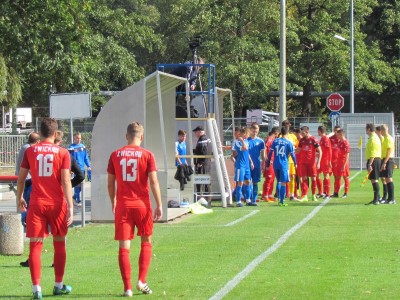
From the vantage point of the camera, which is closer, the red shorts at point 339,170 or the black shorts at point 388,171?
the black shorts at point 388,171

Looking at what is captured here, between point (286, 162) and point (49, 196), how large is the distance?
47.3 feet

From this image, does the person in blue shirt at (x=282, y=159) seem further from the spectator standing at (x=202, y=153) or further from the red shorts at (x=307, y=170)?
the spectator standing at (x=202, y=153)

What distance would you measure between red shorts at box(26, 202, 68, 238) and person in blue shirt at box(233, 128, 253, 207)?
14.0 meters

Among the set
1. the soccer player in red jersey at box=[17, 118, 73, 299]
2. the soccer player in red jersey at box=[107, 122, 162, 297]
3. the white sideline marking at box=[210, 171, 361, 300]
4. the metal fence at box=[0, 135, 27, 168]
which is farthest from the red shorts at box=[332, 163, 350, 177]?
the metal fence at box=[0, 135, 27, 168]

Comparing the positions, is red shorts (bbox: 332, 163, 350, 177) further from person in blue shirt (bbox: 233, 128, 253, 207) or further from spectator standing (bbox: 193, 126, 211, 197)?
spectator standing (bbox: 193, 126, 211, 197)

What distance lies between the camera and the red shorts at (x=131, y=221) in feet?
33.9

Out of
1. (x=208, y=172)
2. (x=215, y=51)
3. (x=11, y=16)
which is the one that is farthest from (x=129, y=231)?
(x=215, y=51)

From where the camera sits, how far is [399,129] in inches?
2195

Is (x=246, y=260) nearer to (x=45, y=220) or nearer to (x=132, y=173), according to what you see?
(x=132, y=173)

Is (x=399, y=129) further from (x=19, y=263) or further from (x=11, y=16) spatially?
(x=19, y=263)

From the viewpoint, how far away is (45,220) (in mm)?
10414

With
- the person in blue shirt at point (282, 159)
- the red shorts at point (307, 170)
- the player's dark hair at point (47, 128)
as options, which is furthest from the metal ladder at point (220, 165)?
the player's dark hair at point (47, 128)

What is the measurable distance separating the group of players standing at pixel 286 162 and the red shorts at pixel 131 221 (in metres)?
13.9

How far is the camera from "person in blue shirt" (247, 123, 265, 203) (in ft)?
82.8
